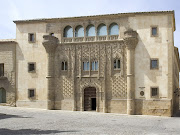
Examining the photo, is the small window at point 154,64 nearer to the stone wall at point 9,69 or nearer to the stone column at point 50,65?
the stone column at point 50,65

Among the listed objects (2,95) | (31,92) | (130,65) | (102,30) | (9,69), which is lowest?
(2,95)

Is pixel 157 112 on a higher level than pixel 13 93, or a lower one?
lower

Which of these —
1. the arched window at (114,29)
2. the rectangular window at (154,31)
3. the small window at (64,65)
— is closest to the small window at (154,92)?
the rectangular window at (154,31)

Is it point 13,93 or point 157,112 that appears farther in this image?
point 13,93

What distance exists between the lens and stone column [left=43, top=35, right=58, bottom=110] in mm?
25859

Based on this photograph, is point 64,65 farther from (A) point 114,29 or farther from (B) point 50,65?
(A) point 114,29

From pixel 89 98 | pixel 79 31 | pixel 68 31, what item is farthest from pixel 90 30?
pixel 89 98

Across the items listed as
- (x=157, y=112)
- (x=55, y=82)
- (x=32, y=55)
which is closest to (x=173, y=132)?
(x=157, y=112)

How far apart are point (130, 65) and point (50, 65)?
29.3 feet

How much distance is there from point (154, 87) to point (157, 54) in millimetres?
3424

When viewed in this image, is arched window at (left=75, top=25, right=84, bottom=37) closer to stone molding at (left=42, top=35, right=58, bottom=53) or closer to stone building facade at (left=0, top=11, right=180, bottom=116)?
stone building facade at (left=0, top=11, right=180, bottom=116)

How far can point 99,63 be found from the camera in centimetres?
2530

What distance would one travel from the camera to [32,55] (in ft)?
89.4

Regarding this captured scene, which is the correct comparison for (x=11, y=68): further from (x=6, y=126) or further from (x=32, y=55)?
(x=6, y=126)
